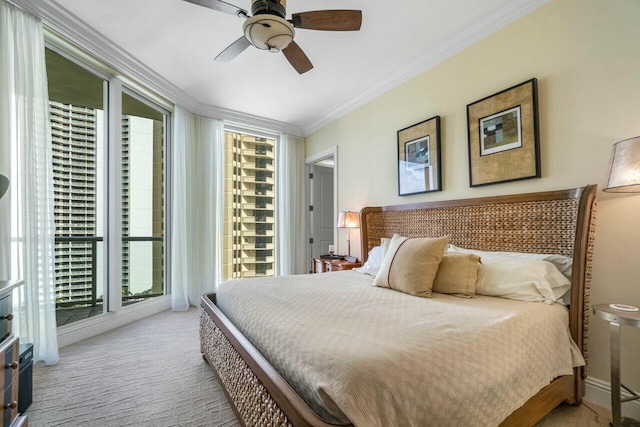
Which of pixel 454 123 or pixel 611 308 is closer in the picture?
pixel 611 308

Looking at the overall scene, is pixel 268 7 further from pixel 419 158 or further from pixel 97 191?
pixel 97 191

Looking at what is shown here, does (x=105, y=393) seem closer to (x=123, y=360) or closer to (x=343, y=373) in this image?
(x=123, y=360)

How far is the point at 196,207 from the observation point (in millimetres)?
4180

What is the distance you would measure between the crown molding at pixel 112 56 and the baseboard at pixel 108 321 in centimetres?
257

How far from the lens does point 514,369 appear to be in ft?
4.17

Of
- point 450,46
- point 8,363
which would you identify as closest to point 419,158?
point 450,46

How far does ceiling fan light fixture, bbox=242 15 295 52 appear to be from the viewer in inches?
73.4

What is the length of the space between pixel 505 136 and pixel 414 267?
129cm

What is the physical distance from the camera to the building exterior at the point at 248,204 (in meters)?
5.51

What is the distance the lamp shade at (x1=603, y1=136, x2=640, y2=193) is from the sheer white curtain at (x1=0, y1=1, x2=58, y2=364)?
12.4 feet

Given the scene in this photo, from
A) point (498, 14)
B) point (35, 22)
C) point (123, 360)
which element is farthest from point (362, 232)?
point (35, 22)

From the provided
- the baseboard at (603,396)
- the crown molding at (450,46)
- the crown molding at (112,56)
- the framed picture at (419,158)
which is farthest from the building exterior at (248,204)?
the baseboard at (603,396)

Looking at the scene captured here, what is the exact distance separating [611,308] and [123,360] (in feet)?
10.9

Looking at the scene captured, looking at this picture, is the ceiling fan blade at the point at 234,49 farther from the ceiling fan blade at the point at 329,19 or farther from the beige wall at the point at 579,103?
the beige wall at the point at 579,103
